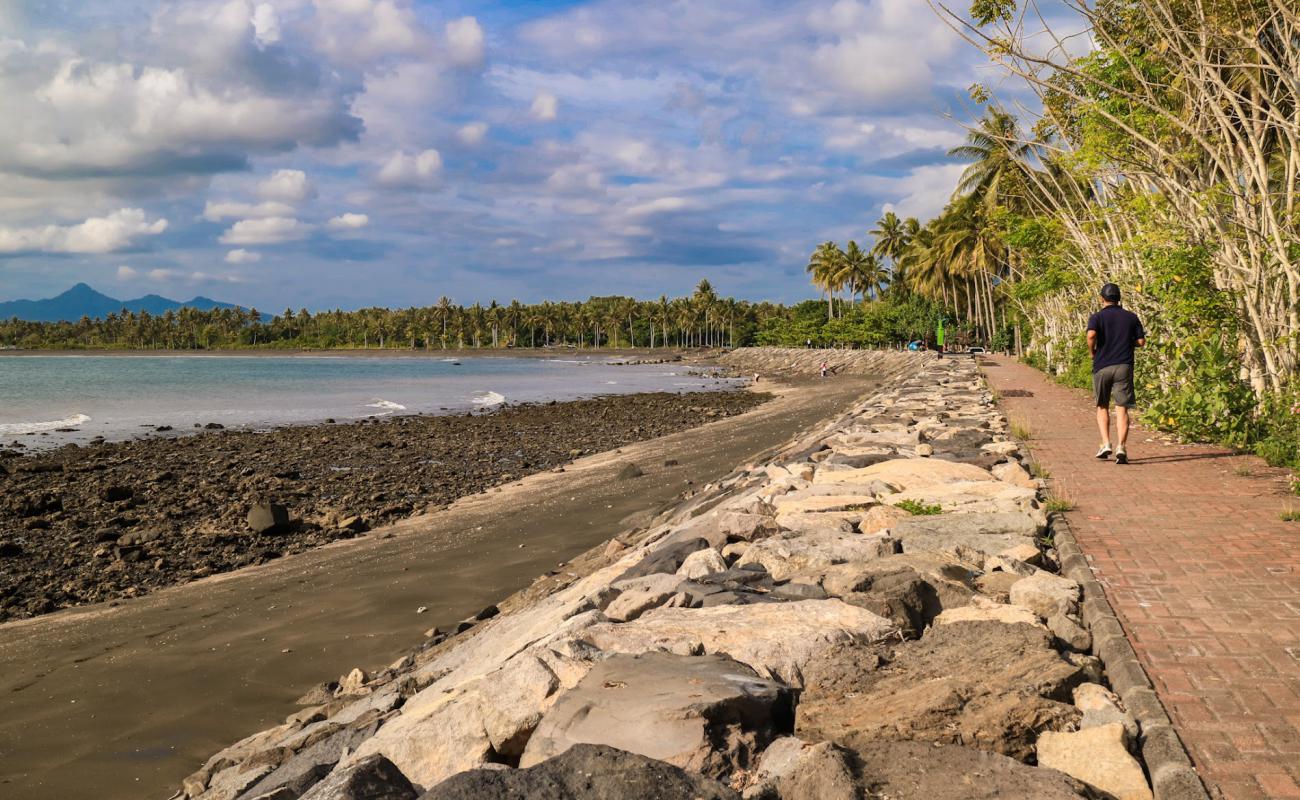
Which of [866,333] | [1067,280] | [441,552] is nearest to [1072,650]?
[441,552]

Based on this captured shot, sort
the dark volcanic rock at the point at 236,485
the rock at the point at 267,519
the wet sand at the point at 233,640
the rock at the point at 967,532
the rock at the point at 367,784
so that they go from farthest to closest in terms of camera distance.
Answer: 1. the rock at the point at 267,519
2. the dark volcanic rock at the point at 236,485
3. the rock at the point at 967,532
4. the wet sand at the point at 233,640
5. the rock at the point at 367,784

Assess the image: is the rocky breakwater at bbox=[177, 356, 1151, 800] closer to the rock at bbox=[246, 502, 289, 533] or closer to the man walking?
the man walking

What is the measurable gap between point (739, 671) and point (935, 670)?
805 mm

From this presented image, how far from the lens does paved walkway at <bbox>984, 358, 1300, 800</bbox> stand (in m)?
3.12

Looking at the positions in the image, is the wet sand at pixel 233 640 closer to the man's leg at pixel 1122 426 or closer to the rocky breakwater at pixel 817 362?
the man's leg at pixel 1122 426

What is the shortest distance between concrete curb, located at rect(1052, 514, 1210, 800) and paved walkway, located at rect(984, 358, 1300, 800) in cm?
6

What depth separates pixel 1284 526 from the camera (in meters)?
6.17

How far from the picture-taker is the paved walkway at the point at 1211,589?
3.12 meters

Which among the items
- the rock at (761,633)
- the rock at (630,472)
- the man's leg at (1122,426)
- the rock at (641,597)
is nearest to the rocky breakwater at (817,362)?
the rock at (630,472)

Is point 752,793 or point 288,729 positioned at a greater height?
point 752,793

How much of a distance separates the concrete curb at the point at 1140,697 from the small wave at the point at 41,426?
32.2 metres

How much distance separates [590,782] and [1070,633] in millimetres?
2571

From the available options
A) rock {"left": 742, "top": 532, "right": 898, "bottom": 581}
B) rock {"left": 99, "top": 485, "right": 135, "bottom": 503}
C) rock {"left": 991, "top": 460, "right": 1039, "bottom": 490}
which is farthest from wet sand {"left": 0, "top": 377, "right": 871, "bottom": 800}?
rock {"left": 99, "top": 485, "right": 135, "bottom": 503}

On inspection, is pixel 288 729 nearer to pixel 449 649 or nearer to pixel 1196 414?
pixel 449 649
